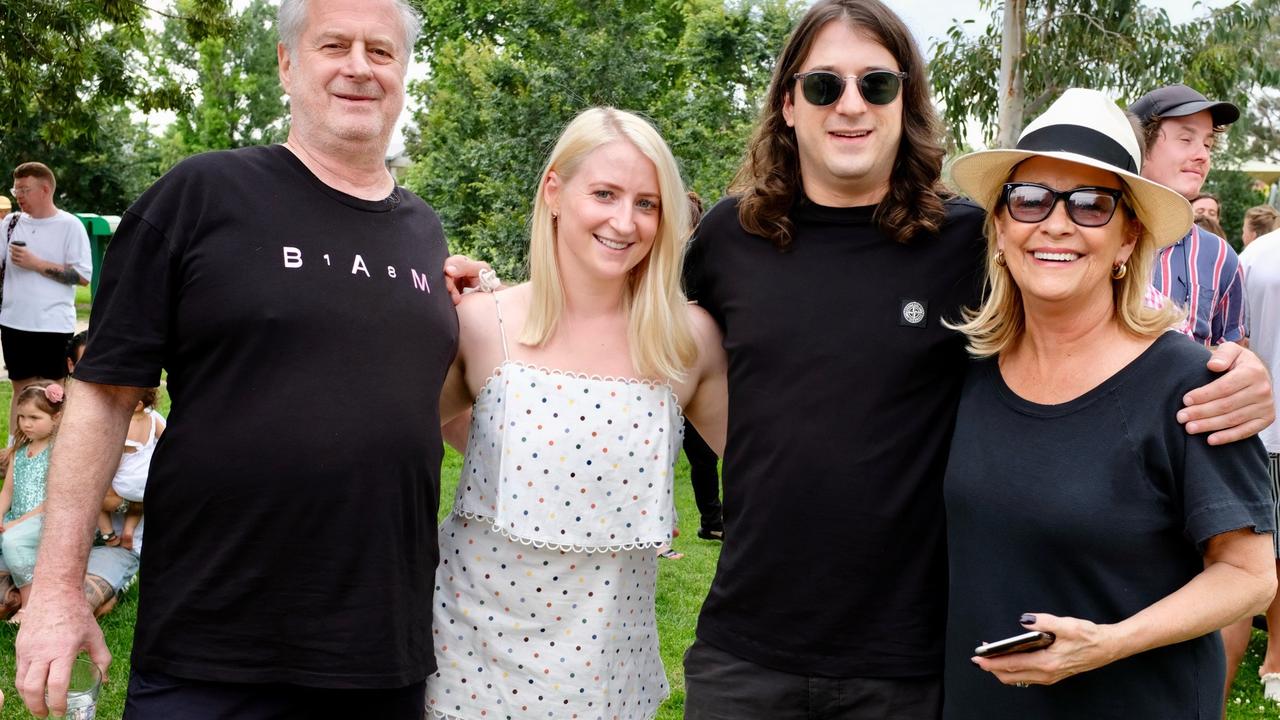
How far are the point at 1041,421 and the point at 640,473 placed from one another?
3.32ft

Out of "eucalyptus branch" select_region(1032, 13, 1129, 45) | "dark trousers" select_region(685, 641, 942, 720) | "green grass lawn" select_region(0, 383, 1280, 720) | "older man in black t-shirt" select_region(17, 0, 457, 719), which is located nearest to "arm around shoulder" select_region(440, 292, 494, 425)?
"older man in black t-shirt" select_region(17, 0, 457, 719)

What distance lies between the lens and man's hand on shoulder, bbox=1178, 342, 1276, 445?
6.95 ft

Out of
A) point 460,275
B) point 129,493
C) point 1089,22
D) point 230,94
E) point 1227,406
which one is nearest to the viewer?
point 1227,406

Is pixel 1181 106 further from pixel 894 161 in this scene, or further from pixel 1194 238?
pixel 894 161

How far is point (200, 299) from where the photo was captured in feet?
7.91

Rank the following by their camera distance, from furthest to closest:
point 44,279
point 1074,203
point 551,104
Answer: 1. point 551,104
2. point 44,279
3. point 1074,203

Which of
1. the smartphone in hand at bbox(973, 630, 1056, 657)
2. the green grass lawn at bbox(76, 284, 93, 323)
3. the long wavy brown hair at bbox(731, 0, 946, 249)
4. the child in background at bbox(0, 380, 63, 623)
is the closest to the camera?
the smartphone in hand at bbox(973, 630, 1056, 657)

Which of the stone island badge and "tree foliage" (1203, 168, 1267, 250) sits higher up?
"tree foliage" (1203, 168, 1267, 250)

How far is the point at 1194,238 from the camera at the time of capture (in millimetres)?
4625

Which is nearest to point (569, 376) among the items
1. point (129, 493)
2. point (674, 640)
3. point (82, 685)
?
point (82, 685)

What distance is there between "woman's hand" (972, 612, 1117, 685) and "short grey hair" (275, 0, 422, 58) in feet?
6.64

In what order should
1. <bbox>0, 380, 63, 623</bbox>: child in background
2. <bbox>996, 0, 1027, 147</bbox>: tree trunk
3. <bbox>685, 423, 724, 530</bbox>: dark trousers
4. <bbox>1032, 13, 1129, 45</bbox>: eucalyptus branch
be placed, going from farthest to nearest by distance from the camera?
<bbox>1032, 13, 1129, 45</bbox>: eucalyptus branch, <bbox>996, 0, 1027, 147</bbox>: tree trunk, <bbox>685, 423, 724, 530</bbox>: dark trousers, <bbox>0, 380, 63, 623</bbox>: child in background

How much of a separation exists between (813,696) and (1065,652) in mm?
730

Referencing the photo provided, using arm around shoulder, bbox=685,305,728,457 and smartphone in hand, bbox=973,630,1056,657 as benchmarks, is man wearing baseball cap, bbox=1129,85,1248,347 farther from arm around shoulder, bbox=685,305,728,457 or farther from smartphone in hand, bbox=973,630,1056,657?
smartphone in hand, bbox=973,630,1056,657
